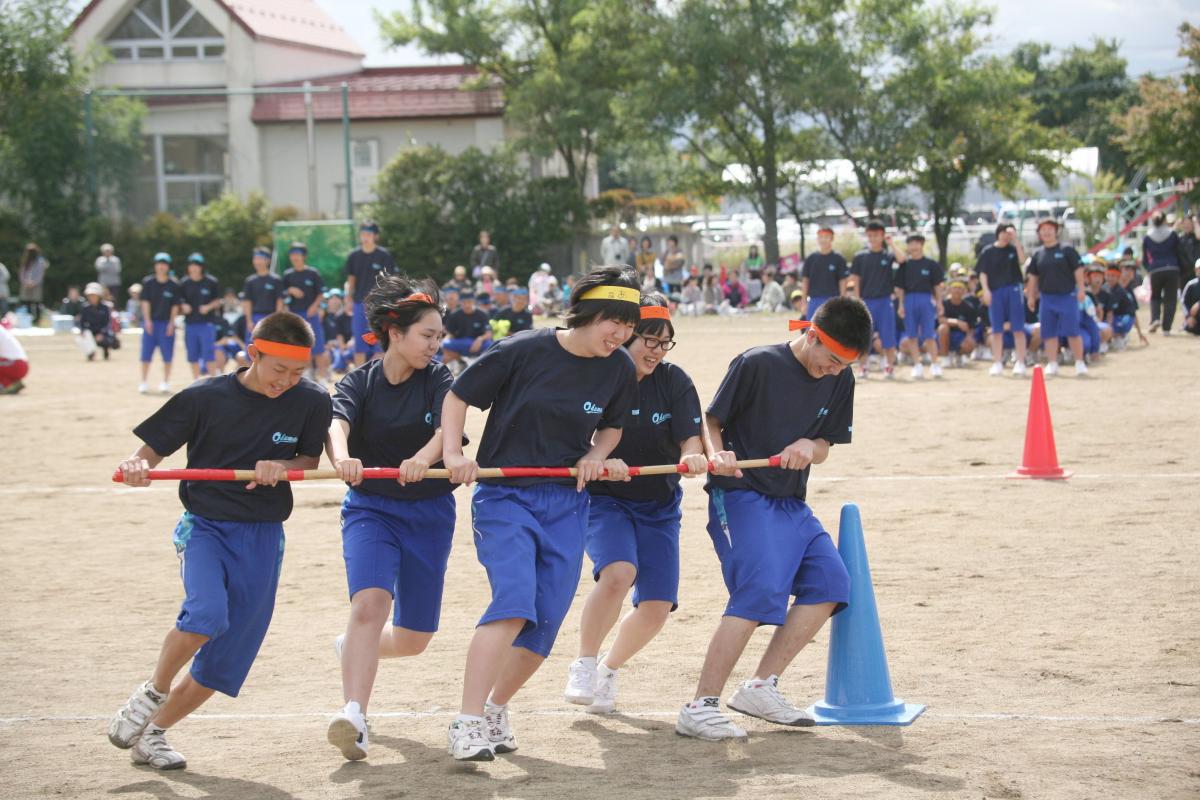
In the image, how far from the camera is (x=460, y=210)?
4019 cm

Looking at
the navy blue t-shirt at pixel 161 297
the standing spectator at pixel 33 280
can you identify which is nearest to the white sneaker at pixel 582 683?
the navy blue t-shirt at pixel 161 297

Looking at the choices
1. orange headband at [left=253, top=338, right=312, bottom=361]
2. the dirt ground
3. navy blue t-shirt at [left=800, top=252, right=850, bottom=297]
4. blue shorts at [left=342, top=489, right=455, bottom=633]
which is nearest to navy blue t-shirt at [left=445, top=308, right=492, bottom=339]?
navy blue t-shirt at [left=800, top=252, right=850, bottom=297]

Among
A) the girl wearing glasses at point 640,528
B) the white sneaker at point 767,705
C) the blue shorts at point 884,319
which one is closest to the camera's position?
the white sneaker at point 767,705

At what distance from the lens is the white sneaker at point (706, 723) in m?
5.52

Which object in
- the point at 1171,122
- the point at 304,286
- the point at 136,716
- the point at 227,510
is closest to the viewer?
the point at 136,716

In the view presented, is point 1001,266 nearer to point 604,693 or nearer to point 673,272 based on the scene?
point 604,693

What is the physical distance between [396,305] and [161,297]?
1579 centimetres

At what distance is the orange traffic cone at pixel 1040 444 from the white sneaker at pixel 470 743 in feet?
23.5

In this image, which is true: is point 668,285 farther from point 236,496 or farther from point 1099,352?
point 236,496

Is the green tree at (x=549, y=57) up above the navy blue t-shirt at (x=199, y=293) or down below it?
above

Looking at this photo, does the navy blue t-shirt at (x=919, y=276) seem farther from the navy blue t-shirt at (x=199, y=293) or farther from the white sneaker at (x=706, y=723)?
the white sneaker at (x=706, y=723)

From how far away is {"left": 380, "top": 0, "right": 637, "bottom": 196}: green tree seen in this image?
135 ft

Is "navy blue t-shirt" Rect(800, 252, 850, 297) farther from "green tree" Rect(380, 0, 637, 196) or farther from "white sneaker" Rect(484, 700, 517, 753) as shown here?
"green tree" Rect(380, 0, 637, 196)

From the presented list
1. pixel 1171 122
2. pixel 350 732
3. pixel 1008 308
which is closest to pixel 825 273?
pixel 1008 308
